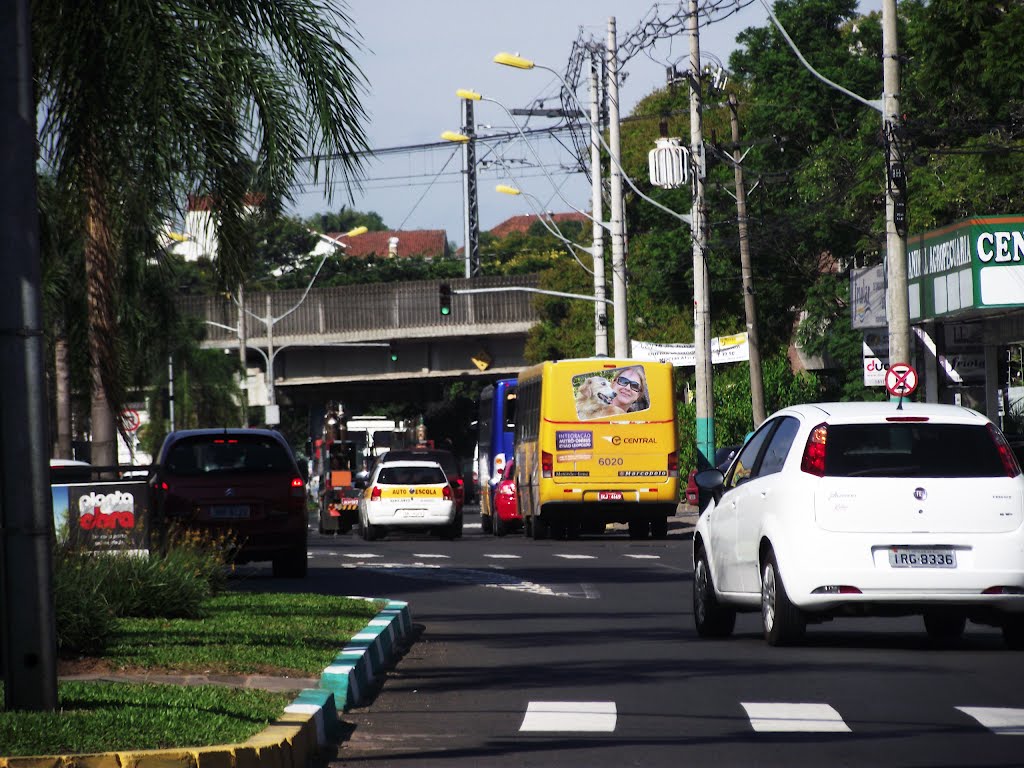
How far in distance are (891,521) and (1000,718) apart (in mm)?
3066

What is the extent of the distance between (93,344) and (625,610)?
747 centimetres

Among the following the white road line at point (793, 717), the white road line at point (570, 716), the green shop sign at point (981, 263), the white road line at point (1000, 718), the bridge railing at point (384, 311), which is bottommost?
the white road line at point (1000, 718)

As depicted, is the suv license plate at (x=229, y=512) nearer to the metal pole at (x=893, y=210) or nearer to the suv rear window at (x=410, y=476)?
the metal pole at (x=893, y=210)

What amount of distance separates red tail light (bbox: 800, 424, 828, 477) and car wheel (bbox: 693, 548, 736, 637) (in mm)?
1710

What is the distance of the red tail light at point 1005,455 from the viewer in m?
12.9

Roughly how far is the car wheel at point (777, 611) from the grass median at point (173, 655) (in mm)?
2930

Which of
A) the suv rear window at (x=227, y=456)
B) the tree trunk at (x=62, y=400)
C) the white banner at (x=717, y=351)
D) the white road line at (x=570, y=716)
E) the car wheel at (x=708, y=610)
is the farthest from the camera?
the white banner at (x=717, y=351)

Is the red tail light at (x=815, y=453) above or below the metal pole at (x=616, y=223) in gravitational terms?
below

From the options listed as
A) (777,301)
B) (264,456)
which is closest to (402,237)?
(777,301)

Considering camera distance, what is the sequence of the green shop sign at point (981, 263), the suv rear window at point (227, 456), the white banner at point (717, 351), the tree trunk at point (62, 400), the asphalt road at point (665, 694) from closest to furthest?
the asphalt road at point (665, 694)
the suv rear window at point (227, 456)
the green shop sign at point (981, 263)
the tree trunk at point (62, 400)
the white banner at point (717, 351)

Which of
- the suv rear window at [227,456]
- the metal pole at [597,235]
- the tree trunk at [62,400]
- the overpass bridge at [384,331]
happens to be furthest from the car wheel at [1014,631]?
the overpass bridge at [384,331]

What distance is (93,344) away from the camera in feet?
71.0

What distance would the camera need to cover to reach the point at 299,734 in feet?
27.2

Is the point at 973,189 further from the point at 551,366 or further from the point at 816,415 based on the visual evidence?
the point at 816,415
